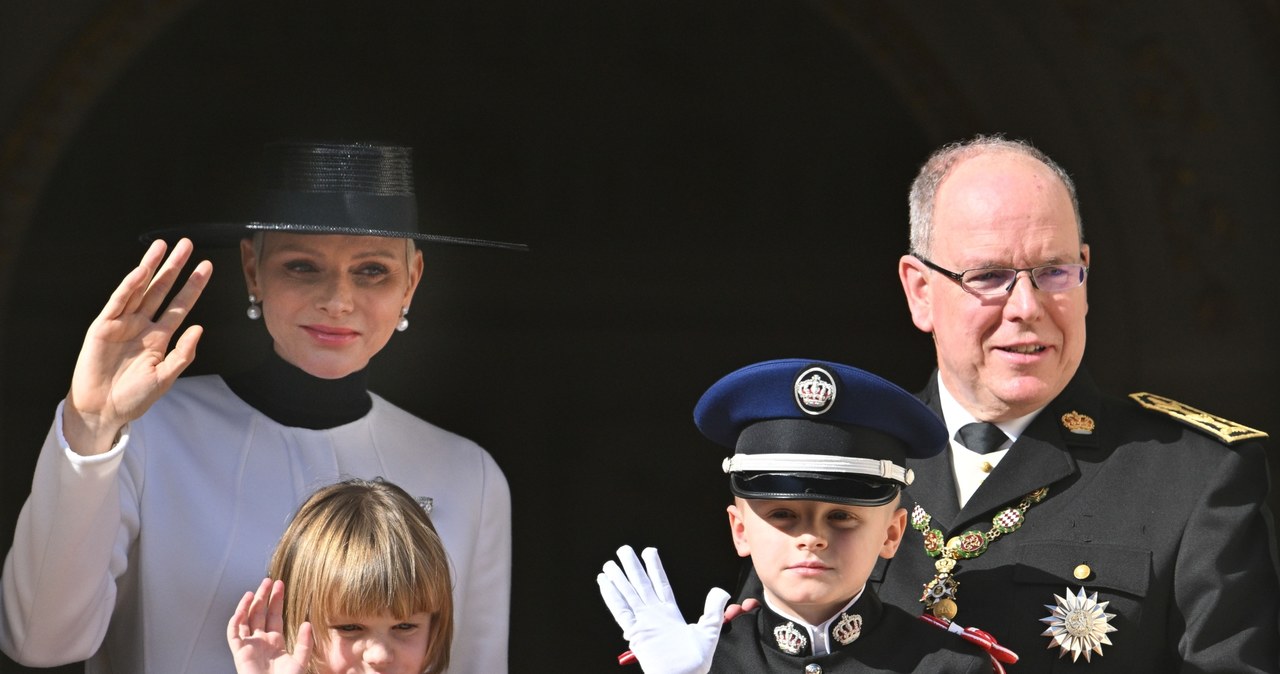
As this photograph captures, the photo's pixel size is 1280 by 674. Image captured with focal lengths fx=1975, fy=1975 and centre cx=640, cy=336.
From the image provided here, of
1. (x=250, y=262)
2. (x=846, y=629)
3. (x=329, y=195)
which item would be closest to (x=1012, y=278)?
(x=846, y=629)

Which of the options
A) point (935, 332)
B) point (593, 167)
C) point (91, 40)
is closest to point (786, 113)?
point (593, 167)

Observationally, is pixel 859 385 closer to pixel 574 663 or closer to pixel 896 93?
pixel 896 93

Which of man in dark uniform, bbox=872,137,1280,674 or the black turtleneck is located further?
the black turtleneck

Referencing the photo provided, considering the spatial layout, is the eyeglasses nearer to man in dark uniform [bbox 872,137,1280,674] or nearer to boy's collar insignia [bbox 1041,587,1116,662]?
man in dark uniform [bbox 872,137,1280,674]

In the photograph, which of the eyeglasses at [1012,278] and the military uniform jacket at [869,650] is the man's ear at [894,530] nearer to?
the military uniform jacket at [869,650]

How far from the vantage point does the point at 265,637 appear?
290 cm

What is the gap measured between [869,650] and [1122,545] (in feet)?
1.59

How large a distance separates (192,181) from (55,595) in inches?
116

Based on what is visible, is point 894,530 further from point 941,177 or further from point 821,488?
point 941,177

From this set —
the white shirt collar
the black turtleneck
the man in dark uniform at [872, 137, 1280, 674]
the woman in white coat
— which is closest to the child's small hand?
the woman in white coat

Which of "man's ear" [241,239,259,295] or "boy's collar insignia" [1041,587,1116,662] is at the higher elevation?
"man's ear" [241,239,259,295]

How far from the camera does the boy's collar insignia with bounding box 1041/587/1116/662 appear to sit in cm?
299

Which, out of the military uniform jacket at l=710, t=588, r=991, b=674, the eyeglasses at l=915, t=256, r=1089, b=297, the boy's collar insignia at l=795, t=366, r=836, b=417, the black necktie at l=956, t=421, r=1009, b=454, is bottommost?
the military uniform jacket at l=710, t=588, r=991, b=674

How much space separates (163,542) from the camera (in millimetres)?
3100
